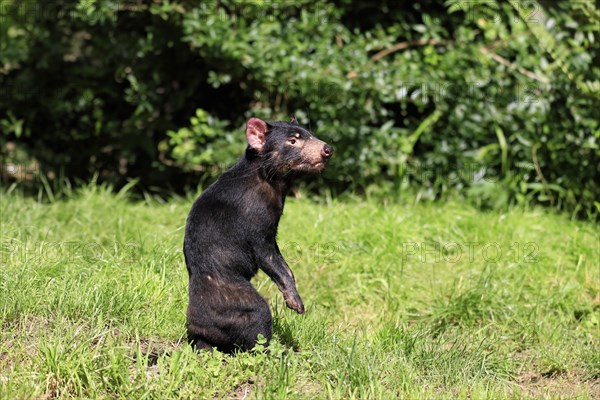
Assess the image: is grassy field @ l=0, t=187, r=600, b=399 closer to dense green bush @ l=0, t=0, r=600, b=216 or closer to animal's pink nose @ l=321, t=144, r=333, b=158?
dense green bush @ l=0, t=0, r=600, b=216

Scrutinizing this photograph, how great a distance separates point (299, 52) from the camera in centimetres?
709

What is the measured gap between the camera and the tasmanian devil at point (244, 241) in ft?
12.6

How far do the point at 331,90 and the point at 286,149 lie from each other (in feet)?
10.1

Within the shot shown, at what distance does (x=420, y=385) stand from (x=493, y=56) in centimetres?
407

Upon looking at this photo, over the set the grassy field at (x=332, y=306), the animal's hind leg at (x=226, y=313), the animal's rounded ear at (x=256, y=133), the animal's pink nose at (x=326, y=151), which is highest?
the animal's rounded ear at (x=256, y=133)

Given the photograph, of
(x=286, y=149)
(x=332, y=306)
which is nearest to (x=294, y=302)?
(x=286, y=149)

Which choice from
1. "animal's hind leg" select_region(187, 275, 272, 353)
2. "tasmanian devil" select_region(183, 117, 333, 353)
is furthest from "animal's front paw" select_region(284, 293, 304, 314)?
"animal's hind leg" select_region(187, 275, 272, 353)

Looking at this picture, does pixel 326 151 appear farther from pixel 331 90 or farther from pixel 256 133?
pixel 331 90

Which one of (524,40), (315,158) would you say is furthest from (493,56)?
(315,158)

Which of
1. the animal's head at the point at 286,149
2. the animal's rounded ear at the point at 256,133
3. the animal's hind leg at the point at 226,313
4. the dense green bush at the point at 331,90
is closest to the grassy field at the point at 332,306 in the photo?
the animal's hind leg at the point at 226,313

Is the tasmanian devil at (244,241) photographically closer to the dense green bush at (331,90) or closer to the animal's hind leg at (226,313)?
the animal's hind leg at (226,313)

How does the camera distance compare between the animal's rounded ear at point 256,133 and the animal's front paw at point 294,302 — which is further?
the animal's rounded ear at point 256,133

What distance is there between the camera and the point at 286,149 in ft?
13.0

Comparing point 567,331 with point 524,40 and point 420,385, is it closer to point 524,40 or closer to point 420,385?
point 420,385
